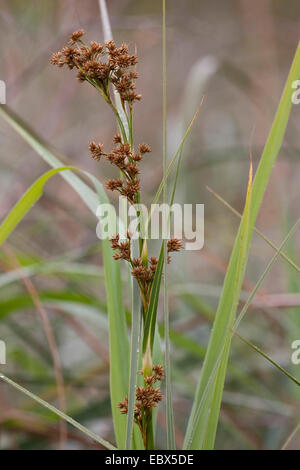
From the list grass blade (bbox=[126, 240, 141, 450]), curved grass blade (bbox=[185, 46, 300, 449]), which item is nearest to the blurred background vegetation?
curved grass blade (bbox=[185, 46, 300, 449])

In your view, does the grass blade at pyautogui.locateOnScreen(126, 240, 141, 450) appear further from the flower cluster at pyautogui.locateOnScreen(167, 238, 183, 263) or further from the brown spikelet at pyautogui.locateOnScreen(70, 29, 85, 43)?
the brown spikelet at pyautogui.locateOnScreen(70, 29, 85, 43)

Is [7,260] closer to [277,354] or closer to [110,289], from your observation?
[110,289]

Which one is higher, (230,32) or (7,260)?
(230,32)

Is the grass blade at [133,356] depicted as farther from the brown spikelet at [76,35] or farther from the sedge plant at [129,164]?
the brown spikelet at [76,35]

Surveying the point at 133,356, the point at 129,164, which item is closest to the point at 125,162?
the point at 129,164

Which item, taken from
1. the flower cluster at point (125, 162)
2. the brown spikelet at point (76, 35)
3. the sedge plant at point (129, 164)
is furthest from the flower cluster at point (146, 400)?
the brown spikelet at point (76, 35)
